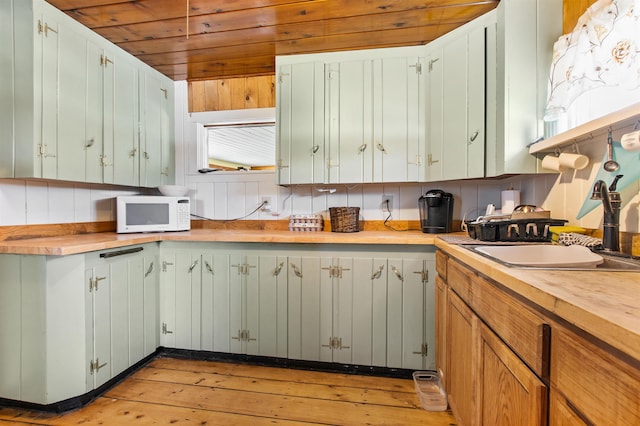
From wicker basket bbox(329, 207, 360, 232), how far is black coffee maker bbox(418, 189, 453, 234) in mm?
490

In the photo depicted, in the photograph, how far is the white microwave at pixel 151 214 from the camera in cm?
224

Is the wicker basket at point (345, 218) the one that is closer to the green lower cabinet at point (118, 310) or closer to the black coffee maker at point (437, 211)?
the black coffee maker at point (437, 211)

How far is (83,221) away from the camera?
233 centimetres

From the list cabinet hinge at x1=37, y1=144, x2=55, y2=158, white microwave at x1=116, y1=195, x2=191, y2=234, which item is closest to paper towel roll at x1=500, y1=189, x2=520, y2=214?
white microwave at x1=116, y1=195, x2=191, y2=234

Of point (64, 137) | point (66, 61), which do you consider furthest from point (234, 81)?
point (64, 137)

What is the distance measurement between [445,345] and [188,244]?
171 centimetres

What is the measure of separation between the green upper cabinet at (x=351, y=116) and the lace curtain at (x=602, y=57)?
2.79 feet

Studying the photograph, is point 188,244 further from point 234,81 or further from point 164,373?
point 234,81

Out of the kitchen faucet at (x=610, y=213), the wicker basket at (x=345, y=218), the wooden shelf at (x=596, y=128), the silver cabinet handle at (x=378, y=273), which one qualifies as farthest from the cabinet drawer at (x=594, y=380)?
the wicker basket at (x=345, y=218)

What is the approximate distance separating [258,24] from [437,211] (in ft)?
5.65

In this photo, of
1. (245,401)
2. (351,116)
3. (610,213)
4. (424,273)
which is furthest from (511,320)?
(351,116)

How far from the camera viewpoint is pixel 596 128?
120 cm

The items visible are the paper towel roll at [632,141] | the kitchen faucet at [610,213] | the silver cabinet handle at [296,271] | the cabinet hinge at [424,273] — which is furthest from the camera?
the silver cabinet handle at [296,271]

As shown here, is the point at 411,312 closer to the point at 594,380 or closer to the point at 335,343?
the point at 335,343
